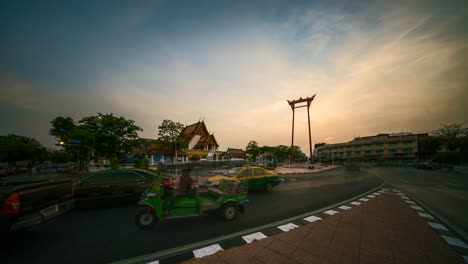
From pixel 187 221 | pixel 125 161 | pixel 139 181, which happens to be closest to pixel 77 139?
pixel 125 161

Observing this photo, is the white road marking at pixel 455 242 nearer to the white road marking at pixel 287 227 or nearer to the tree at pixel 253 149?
the white road marking at pixel 287 227

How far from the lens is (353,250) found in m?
3.36

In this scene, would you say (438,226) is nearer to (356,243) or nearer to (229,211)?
(356,243)

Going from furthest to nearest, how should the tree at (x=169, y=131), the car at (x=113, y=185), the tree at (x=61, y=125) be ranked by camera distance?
the tree at (x=61, y=125) < the tree at (x=169, y=131) < the car at (x=113, y=185)

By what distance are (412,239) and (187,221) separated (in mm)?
6042

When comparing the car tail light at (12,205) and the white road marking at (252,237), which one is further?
the white road marking at (252,237)

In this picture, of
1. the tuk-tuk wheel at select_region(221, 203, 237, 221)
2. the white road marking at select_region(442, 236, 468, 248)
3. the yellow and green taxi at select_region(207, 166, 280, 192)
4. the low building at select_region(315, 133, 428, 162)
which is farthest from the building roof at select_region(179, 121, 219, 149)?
the low building at select_region(315, 133, 428, 162)

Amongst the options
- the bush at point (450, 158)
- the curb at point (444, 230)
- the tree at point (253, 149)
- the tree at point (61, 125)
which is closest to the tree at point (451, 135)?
the bush at point (450, 158)

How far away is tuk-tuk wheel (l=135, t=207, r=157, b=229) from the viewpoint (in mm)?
4434

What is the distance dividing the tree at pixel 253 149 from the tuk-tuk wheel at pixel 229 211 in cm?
5160

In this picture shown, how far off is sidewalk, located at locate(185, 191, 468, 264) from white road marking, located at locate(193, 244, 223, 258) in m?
0.11

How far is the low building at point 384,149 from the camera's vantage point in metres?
57.2

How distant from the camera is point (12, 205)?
3.48 metres

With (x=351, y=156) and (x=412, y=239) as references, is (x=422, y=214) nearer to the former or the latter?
(x=412, y=239)
